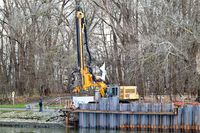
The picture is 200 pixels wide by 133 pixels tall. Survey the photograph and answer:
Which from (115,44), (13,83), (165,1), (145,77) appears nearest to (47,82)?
(13,83)

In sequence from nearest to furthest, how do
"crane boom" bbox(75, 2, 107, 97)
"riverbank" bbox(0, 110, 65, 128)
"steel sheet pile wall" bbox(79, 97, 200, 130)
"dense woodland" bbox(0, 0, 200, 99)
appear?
"steel sheet pile wall" bbox(79, 97, 200, 130)
"crane boom" bbox(75, 2, 107, 97)
"riverbank" bbox(0, 110, 65, 128)
"dense woodland" bbox(0, 0, 200, 99)

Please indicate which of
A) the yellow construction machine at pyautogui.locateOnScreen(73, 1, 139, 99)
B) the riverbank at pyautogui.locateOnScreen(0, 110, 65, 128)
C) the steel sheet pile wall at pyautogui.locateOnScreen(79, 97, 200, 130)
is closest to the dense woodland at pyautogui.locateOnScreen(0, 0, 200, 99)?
the yellow construction machine at pyautogui.locateOnScreen(73, 1, 139, 99)

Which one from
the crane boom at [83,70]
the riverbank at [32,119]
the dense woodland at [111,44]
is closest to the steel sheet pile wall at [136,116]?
the crane boom at [83,70]

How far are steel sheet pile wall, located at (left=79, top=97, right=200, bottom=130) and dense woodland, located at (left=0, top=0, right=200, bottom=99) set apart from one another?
700 centimetres

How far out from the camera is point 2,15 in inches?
2810

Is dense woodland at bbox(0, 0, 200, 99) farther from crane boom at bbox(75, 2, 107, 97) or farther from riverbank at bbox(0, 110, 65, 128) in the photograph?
riverbank at bbox(0, 110, 65, 128)

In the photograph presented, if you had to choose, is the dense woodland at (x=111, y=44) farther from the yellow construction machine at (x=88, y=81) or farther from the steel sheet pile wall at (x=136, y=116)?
the steel sheet pile wall at (x=136, y=116)

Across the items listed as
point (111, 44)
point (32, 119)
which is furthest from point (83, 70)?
point (111, 44)

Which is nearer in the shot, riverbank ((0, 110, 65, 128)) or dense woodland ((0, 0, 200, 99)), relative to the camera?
riverbank ((0, 110, 65, 128))

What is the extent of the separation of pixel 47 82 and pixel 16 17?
1150 cm

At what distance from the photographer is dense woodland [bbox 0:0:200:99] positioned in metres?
48.0

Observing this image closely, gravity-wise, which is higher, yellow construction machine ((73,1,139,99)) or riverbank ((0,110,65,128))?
yellow construction machine ((73,1,139,99))

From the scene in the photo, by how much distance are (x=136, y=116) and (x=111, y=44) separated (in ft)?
→ 114

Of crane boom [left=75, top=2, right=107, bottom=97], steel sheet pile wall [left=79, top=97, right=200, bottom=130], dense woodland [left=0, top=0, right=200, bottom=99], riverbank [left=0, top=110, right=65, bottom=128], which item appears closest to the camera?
steel sheet pile wall [left=79, top=97, right=200, bottom=130]
